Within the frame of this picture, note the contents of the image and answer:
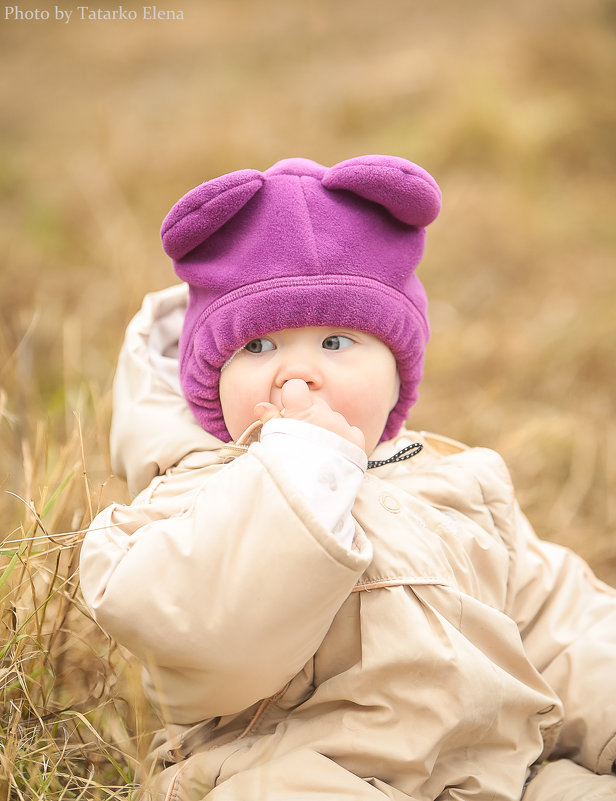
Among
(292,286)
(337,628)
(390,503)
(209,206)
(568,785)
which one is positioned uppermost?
(209,206)

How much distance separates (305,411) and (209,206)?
0.40m

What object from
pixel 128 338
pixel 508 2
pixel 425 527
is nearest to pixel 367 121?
pixel 508 2

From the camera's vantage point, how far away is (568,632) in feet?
5.58

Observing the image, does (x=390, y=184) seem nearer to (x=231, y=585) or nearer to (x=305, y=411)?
(x=305, y=411)

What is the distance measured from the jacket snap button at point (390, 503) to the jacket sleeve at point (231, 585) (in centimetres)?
18

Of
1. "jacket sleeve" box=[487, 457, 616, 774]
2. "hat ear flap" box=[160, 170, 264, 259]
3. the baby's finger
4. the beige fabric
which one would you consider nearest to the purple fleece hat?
"hat ear flap" box=[160, 170, 264, 259]

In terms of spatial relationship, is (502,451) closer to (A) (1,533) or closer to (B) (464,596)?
(B) (464,596)

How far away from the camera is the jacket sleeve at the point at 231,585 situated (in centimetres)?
118

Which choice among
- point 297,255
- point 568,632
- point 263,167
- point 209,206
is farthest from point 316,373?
point 263,167

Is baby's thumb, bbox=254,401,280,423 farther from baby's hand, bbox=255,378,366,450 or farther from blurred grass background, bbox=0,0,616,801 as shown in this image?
blurred grass background, bbox=0,0,616,801

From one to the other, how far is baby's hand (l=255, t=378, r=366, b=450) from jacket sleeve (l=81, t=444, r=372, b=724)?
0.41 ft

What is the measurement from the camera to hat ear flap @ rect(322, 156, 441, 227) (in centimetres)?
147

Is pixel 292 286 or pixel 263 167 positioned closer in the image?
pixel 292 286

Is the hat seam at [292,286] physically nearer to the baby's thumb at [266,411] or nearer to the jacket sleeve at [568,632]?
the baby's thumb at [266,411]
